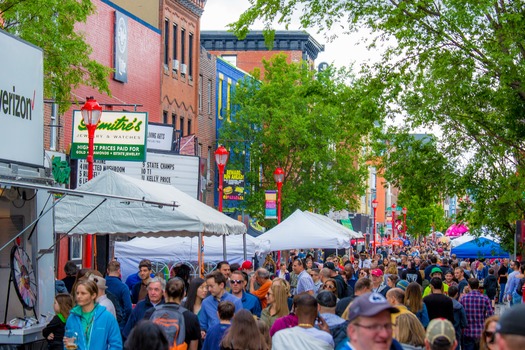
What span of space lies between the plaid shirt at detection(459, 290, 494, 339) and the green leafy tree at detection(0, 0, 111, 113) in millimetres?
10170

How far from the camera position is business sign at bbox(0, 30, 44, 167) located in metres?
10.9

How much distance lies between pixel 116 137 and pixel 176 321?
16.0 metres

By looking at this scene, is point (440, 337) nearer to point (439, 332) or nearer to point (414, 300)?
point (439, 332)

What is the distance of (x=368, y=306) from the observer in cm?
514

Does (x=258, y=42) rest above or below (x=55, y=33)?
above

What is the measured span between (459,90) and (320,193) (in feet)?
114

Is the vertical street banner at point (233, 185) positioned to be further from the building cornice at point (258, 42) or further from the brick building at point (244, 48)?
the brick building at point (244, 48)

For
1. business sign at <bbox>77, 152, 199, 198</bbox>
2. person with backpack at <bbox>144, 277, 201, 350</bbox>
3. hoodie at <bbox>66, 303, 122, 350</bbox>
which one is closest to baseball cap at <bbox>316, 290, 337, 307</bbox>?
person with backpack at <bbox>144, 277, 201, 350</bbox>

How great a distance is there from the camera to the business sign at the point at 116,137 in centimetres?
2417

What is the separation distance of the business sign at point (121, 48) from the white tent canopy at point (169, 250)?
1082cm

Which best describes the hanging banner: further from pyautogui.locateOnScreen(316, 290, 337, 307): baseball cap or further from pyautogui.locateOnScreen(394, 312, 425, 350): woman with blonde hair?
pyautogui.locateOnScreen(394, 312, 425, 350): woman with blonde hair

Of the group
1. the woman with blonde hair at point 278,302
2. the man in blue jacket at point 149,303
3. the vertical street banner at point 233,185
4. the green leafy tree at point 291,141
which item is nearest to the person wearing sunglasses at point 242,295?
the woman with blonde hair at point 278,302

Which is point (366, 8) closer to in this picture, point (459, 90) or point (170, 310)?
point (459, 90)

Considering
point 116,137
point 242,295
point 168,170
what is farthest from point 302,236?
point 242,295
